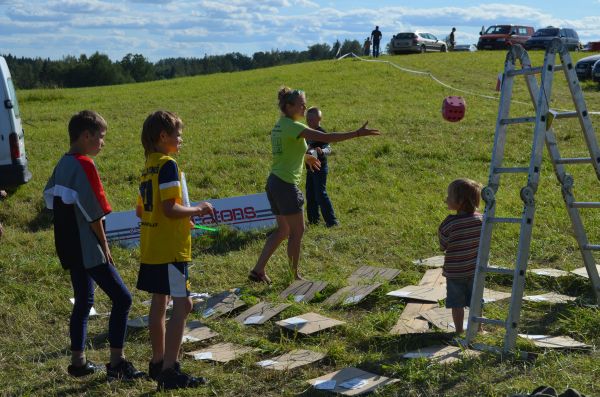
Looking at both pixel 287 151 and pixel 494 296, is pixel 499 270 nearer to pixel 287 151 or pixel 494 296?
pixel 494 296

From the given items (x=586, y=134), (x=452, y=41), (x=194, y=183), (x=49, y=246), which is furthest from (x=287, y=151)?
(x=452, y=41)

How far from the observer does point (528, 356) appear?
497 cm

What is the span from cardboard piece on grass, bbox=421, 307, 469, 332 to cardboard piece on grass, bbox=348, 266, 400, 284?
102 centimetres

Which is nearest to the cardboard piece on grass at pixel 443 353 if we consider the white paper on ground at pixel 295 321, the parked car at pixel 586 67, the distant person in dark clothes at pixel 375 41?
the white paper on ground at pixel 295 321

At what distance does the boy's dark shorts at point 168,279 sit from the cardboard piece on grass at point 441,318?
2.07 m

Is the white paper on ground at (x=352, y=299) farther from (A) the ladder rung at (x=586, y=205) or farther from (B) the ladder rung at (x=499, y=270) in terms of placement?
(A) the ladder rung at (x=586, y=205)

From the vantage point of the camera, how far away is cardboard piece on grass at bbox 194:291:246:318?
6641mm

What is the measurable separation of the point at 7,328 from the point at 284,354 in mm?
2571

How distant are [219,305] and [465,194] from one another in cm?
247

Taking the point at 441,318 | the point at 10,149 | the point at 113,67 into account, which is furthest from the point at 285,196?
the point at 113,67

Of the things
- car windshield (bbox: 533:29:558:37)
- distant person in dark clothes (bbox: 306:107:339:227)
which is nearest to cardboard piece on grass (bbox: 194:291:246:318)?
distant person in dark clothes (bbox: 306:107:339:227)

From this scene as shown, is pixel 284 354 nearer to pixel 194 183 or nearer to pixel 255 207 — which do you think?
pixel 255 207

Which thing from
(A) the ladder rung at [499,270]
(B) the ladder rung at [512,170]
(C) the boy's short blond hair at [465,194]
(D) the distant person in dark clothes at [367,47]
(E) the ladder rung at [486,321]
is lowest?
(E) the ladder rung at [486,321]

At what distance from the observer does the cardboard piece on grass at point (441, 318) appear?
229 inches
